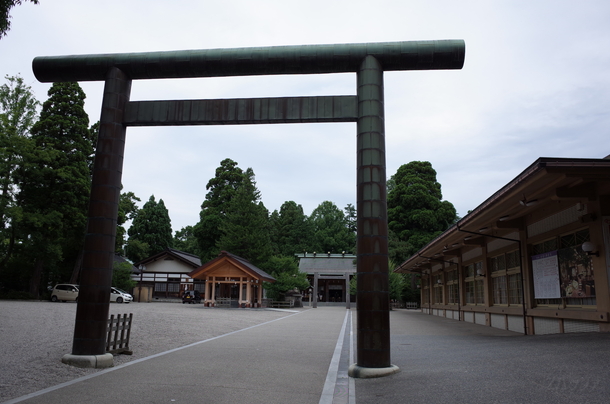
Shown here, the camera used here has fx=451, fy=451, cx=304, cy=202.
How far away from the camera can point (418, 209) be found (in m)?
50.6

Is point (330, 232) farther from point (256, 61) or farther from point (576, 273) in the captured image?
point (256, 61)

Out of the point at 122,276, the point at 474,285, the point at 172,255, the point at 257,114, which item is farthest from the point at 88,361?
the point at 172,255

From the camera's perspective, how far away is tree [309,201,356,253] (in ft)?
216

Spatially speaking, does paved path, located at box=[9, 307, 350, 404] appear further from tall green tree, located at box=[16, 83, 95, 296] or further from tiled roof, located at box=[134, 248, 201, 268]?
tiled roof, located at box=[134, 248, 201, 268]

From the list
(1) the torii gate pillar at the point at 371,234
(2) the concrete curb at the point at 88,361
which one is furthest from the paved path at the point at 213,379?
(1) the torii gate pillar at the point at 371,234

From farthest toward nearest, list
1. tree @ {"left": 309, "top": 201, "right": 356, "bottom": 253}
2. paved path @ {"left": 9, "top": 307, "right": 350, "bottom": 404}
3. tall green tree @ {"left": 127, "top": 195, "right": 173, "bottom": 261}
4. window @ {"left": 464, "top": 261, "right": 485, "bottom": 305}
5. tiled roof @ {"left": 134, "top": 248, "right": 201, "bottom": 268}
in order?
tree @ {"left": 309, "top": 201, "right": 356, "bottom": 253}
tall green tree @ {"left": 127, "top": 195, "right": 173, "bottom": 261}
tiled roof @ {"left": 134, "top": 248, "right": 201, "bottom": 268}
window @ {"left": 464, "top": 261, "right": 485, "bottom": 305}
paved path @ {"left": 9, "top": 307, "right": 350, "bottom": 404}

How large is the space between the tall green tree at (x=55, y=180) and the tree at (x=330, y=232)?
3805 cm

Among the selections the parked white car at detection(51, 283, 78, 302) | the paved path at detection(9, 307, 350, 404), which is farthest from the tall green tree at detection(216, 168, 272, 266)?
the paved path at detection(9, 307, 350, 404)

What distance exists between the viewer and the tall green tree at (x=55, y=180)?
2902 cm

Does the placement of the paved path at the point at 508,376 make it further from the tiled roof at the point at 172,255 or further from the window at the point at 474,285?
the tiled roof at the point at 172,255

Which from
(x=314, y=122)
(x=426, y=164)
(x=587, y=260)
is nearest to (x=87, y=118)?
(x=314, y=122)

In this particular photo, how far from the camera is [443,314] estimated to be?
82.3ft

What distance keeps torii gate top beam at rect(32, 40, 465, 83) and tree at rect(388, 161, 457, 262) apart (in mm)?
40083

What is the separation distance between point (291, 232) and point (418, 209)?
78.8 ft
